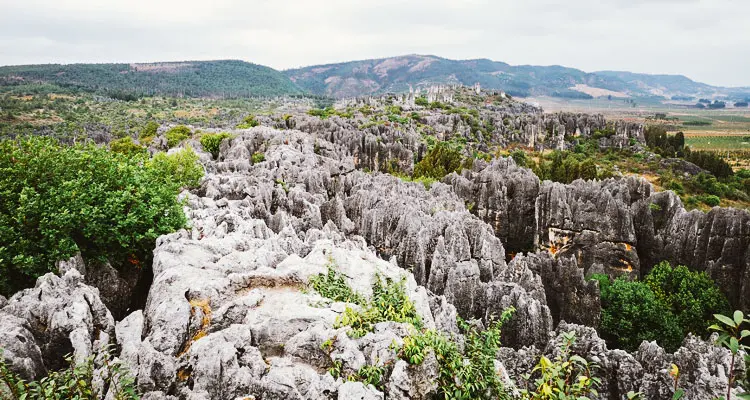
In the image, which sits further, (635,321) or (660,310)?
(660,310)

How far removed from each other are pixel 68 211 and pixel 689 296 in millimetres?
27778

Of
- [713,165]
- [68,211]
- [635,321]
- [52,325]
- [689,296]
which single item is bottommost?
[635,321]

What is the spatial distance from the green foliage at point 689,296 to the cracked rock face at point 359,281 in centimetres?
222

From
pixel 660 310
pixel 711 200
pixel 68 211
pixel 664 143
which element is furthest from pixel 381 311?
pixel 664 143

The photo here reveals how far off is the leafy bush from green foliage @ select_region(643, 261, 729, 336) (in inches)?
31.5

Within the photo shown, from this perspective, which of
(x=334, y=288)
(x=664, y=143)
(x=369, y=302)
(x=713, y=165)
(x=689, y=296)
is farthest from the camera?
(x=664, y=143)

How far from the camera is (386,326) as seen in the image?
27.9ft

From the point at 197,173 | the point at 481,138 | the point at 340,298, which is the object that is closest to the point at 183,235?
the point at 340,298

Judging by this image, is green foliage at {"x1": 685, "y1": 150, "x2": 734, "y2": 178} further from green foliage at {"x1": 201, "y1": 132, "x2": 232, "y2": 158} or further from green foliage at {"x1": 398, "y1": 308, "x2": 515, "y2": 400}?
green foliage at {"x1": 398, "y1": 308, "x2": 515, "y2": 400}

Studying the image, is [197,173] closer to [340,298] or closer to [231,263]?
[231,263]

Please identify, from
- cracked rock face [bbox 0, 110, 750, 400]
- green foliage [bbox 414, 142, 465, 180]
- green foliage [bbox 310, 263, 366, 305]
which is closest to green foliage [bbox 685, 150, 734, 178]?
green foliage [bbox 414, 142, 465, 180]

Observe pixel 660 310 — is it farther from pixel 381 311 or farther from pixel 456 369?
pixel 381 311

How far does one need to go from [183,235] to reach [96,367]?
5.73 m

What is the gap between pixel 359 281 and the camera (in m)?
11.3
